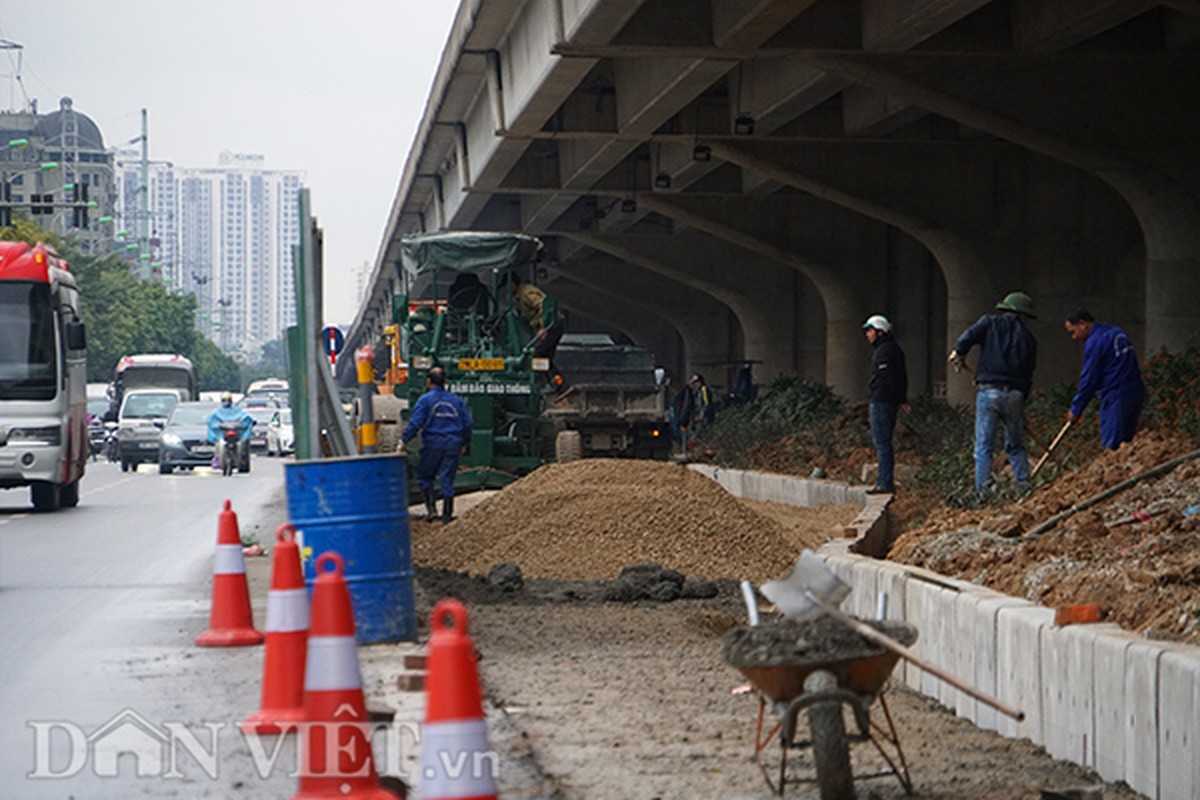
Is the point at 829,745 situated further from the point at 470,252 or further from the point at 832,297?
the point at 832,297

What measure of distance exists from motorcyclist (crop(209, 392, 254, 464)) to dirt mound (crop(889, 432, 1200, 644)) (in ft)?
88.9

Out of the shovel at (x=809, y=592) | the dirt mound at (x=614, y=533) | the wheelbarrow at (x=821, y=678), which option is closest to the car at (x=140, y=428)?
the dirt mound at (x=614, y=533)

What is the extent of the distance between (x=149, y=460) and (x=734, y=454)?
18.8 meters

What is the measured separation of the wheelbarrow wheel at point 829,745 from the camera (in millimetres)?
6773

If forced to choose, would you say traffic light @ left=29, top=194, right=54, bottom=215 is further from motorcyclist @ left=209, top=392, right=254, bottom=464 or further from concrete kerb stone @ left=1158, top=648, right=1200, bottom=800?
concrete kerb stone @ left=1158, top=648, right=1200, bottom=800

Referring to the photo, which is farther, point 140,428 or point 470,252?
point 140,428

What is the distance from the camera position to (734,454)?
32.4 metres

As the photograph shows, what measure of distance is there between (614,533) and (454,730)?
37.9 ft

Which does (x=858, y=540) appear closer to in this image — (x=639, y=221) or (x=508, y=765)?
(x=508, y=765)

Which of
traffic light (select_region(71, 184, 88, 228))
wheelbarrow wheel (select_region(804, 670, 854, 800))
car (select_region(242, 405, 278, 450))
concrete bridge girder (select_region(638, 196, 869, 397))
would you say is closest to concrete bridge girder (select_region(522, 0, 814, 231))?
concrete bridge girder (select_region(638, 196, 869, 397))

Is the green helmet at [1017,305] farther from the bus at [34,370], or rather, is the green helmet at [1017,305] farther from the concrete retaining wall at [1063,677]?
the bus at [34,370]

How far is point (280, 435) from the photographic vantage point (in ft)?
179

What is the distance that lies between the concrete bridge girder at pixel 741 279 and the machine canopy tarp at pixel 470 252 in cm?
2733

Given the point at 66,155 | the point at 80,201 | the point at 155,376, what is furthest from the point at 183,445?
the point at 66,155
